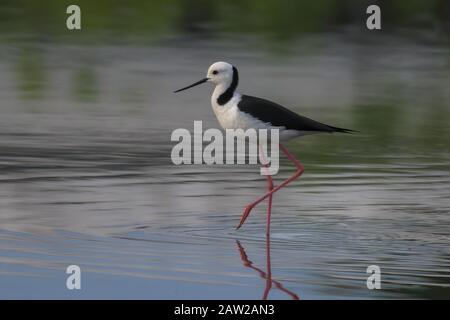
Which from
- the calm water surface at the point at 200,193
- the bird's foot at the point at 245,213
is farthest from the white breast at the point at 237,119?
the bird's foot at the point at 245,213

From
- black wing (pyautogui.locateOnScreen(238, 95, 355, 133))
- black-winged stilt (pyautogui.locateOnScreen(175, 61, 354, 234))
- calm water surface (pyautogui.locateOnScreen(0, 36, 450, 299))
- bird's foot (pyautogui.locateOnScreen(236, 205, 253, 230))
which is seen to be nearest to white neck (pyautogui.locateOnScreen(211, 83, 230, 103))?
black-winged stilt (pyautogui.locateOnScreen(175, 61, 354, 234))

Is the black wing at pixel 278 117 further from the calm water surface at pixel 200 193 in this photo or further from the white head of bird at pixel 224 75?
the calm water surface at pixel 200 193

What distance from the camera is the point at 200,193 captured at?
10539 mm

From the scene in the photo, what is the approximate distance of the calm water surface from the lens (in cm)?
799

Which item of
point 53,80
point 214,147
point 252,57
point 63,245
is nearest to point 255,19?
point 252,57

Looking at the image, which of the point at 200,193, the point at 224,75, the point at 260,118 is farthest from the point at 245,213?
the point at 224,75

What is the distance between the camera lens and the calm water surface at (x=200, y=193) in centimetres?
799

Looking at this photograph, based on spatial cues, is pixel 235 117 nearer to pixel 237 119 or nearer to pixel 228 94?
pixel 237 119

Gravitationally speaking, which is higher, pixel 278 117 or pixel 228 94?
pixel 228 94

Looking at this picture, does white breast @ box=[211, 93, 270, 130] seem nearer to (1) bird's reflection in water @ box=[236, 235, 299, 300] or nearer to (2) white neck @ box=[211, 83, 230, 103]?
(2) white neck @ box=[211, 83, 230, 103]

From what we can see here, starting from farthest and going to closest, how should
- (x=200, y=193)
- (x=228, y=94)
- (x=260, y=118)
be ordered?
(x=200, y=193)
(x=228, y=94)
(x=260, y=118)

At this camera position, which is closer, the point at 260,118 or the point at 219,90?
the point at 260,118

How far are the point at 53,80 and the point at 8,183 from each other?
6814mm
